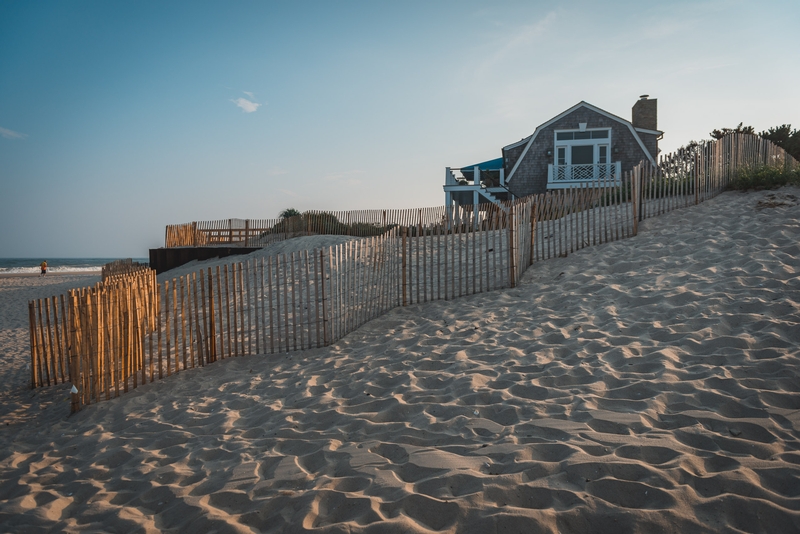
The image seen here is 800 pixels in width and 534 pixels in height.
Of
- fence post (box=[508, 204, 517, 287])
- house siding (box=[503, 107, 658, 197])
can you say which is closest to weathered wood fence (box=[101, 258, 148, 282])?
fence post (box=[508, 204, 517, 287])

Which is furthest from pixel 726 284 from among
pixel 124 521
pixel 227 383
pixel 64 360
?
pixel 64 360

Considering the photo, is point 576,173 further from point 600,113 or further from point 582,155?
point 600,113

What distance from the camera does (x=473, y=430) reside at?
3.54 m

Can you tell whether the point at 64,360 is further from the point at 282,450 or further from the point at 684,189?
the point at 684,189

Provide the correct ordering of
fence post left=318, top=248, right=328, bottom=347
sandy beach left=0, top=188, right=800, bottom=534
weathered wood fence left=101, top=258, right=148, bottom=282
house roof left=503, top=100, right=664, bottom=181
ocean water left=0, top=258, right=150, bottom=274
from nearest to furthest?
sandy beach left=0, top=188, right=800, bottom=534 < fence post left=318, top=248, right=328, bottom=347 < weathered wood fence left=101, top=258, right=148, bottom=282 < house roof left=503, top=100, right=664, bottom=181 < ocean water left=0, top=258, right=150, bottom=274

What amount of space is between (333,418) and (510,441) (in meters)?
1.52

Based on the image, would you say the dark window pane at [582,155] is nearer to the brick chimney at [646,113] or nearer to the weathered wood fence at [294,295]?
the brick chimney at [646,113]

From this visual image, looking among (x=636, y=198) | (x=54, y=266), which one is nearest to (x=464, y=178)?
(x=636, y=198)

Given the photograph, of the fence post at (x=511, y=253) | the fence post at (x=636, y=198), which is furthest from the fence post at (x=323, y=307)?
the fence post at (x=636, y=198)

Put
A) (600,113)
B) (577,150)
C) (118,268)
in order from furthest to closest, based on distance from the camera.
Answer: (577,150) < (600,113) < (118,268)

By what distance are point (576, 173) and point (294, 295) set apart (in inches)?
732

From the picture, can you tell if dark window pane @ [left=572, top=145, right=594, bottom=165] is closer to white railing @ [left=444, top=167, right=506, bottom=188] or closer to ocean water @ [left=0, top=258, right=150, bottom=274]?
white railing @ [left=444, top=167, right=506, bottom=188]

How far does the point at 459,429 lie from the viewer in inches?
141

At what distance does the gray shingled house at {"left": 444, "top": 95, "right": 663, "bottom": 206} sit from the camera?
21797 mm
